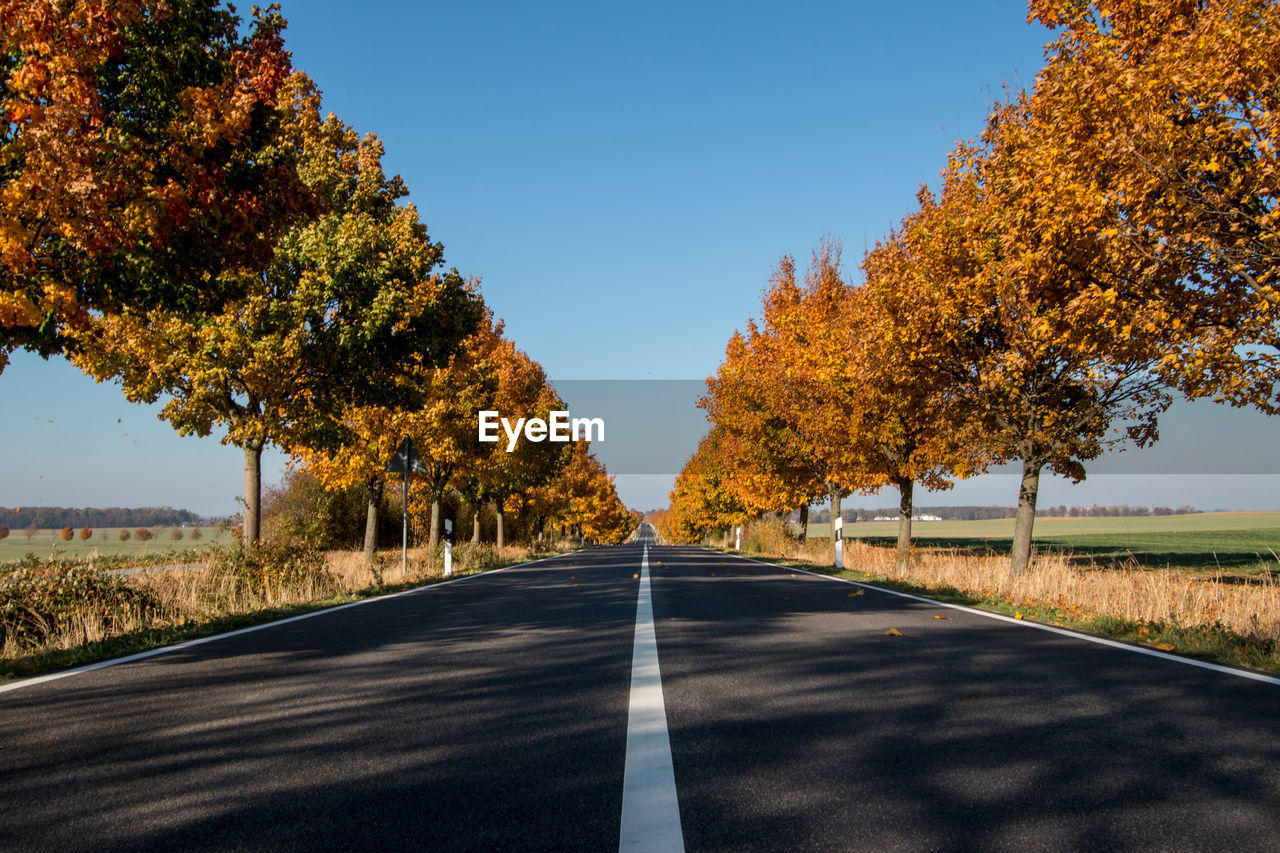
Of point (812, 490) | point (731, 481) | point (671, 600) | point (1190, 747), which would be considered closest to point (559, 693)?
point (1190, 747)

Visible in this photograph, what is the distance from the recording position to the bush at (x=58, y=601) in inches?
308

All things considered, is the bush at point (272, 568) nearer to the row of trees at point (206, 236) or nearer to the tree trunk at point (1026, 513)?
the row of trees at point (206, 236)

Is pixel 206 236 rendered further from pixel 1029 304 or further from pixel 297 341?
pixel 1029 304

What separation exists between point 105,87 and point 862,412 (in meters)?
17.4

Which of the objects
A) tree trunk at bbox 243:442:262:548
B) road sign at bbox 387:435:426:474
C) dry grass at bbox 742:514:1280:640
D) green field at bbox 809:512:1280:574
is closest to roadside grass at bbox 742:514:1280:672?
dry grass at bbox 742:514:1280:640

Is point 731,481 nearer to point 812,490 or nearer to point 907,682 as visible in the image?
point 812,490

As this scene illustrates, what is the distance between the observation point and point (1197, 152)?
9102 mm

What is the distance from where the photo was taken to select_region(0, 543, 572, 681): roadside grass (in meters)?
7.14

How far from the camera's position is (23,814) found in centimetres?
289

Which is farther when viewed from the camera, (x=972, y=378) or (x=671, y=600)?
(x=972, y=378)

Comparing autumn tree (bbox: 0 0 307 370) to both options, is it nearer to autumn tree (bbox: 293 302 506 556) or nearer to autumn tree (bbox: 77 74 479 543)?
autumn tree (bbox: 77 74 479 543)

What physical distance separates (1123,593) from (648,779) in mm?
9159

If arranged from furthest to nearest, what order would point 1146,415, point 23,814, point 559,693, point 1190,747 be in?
point 1146,415 → point 559,693 → point 1190,747 → point 23,814

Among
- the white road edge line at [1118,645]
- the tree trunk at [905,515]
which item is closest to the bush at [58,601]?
the white road edge line at [1118,645]
